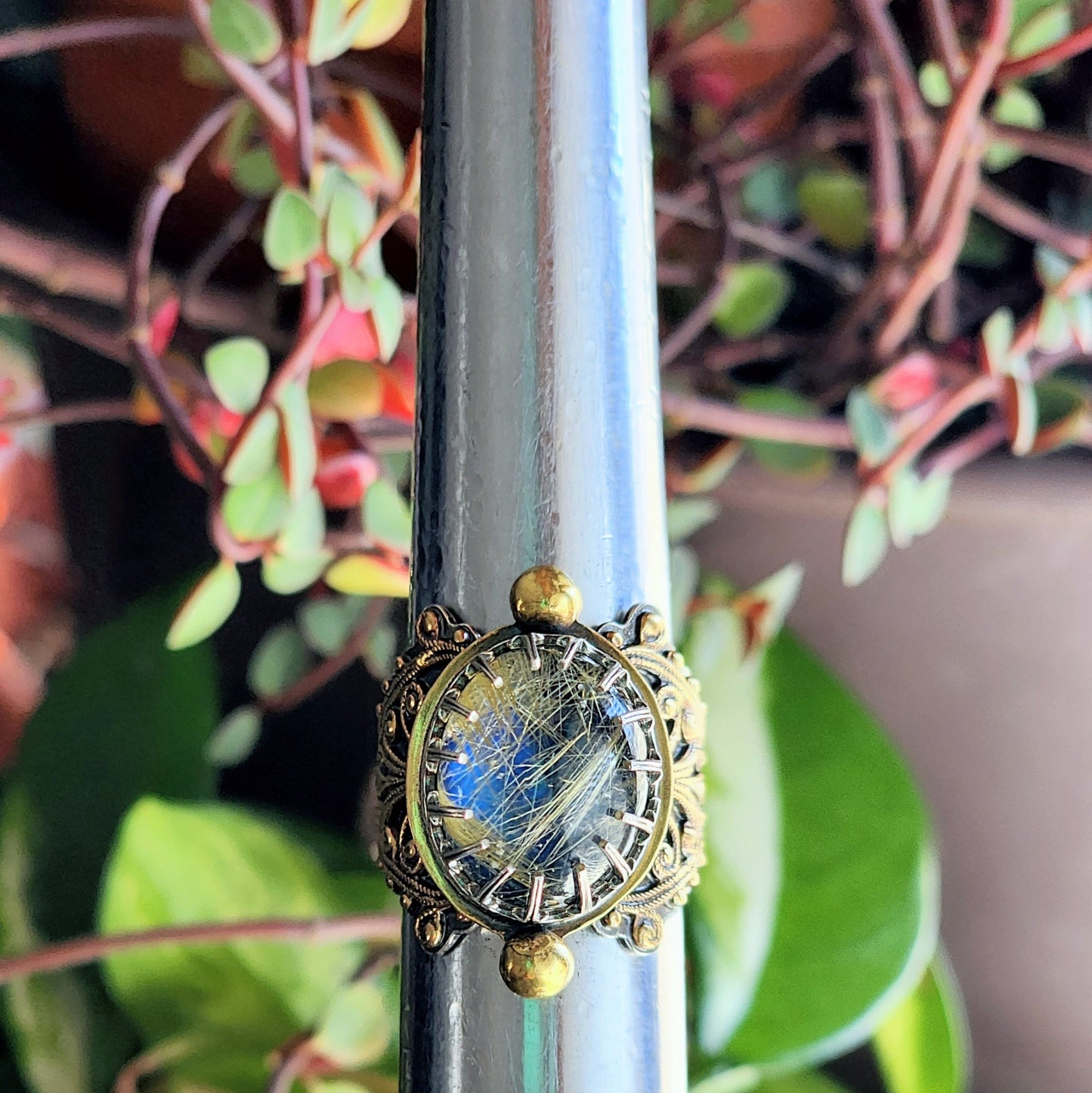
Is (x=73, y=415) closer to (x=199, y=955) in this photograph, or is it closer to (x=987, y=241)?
(x=199, y=955)

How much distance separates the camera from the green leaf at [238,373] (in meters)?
0.30

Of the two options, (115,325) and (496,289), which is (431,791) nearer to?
(496,289)

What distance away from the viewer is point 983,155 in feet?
1.36

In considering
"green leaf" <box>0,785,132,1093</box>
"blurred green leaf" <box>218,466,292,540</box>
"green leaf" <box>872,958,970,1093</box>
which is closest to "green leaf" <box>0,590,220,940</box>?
"green leaf" <box>0,785,132,1093</box>

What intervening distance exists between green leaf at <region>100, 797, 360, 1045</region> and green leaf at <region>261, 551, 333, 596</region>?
4.1 inches

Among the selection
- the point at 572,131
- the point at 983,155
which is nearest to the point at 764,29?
the point at 983,155

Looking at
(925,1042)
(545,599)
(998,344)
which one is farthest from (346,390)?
(925,1042)

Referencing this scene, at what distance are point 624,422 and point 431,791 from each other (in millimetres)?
101

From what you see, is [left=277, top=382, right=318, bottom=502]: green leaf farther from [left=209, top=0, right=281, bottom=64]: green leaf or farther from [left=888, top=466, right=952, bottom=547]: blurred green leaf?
[left=888, top=466, right=952, bottom=547]: blurred green leaf

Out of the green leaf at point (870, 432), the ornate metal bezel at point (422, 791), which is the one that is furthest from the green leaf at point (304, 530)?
the green leaf at point (870, 432)

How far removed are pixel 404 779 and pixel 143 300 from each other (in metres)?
0.20

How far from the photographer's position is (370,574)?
12.8 inches

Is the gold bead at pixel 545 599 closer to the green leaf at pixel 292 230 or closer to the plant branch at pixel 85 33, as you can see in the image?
the green leaf at pixel 292 230

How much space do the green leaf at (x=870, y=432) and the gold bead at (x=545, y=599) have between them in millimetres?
196
